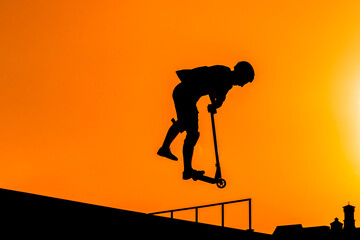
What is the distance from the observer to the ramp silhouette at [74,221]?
1110 cm

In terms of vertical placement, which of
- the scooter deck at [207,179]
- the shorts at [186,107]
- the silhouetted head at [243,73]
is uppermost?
the silhouetted head at [243,73]

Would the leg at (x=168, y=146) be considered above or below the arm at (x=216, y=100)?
below

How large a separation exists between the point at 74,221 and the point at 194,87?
358 cm

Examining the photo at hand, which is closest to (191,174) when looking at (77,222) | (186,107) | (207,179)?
(207,179)

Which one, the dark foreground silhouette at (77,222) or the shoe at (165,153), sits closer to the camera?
the dark foreground silhouette at (77,222)

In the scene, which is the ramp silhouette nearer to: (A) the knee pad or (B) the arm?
(A) the knee pad

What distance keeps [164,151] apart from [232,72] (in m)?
1.95

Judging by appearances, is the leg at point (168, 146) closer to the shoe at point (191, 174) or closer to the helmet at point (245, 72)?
the shoe at point (191, 174)

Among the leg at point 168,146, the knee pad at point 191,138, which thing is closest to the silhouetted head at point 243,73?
the knee pad at point 191,138

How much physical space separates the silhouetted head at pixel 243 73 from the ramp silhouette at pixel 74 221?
274cm

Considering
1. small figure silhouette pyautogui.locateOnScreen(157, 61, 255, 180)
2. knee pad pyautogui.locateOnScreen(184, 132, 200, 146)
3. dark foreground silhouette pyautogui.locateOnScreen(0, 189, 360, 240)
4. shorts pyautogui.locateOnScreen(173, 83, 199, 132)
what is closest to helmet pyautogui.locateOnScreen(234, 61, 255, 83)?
small figure silhouette pyautogui.locateOnScreen(157, 61, 255, 180)

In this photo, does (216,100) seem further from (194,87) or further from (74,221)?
(74,221)

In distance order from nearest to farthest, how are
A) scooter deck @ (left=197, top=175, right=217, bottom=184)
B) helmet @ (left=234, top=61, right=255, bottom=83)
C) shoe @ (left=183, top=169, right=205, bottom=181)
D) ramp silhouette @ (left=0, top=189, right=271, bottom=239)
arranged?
1. ramp silhouette @ (left=0, top=189, right=271, bottom=239)
2. helmet @ (left=234, top=61, right=255, bottom=83)
3. shoe @ (left=183, top=169, right=205, bottom=181)
4. scooter deck @ (left=197, top=175, right=217, bottom=184)

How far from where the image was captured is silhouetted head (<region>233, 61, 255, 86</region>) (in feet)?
44.8
